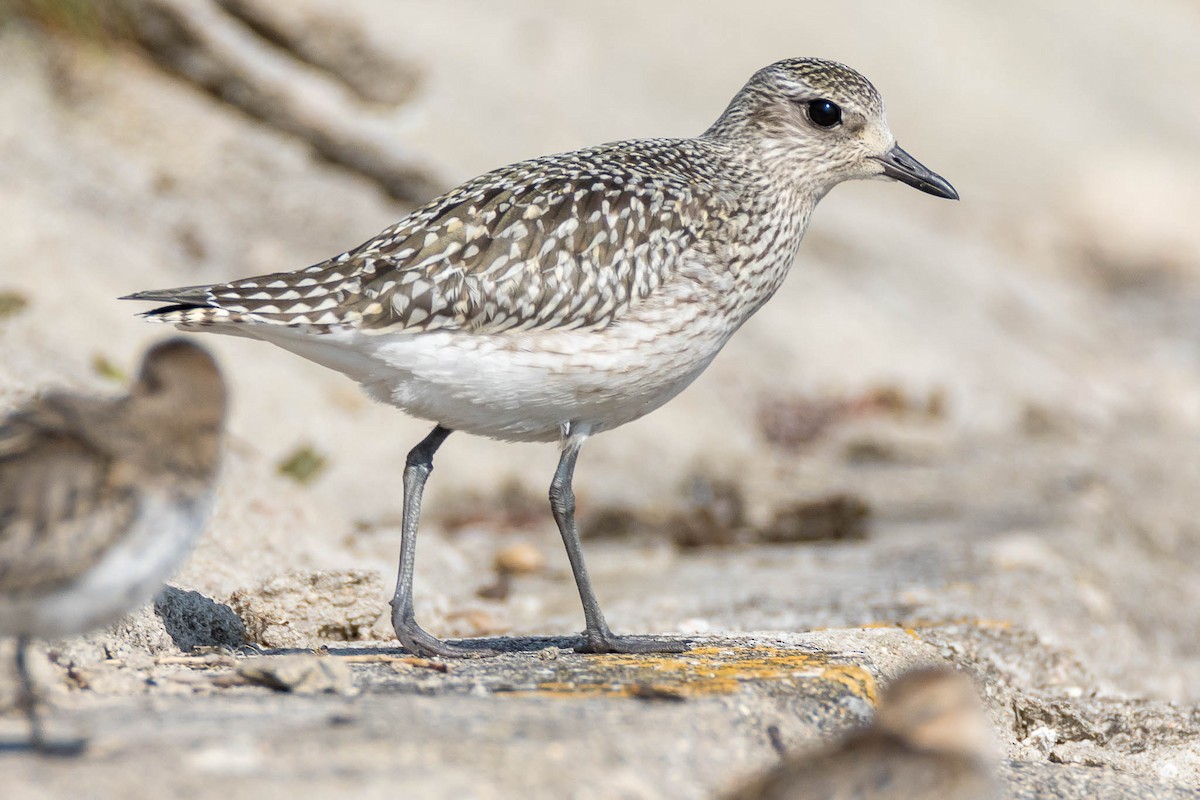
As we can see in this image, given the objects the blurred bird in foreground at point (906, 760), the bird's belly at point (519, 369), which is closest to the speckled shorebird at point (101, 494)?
the bird's belly at point (519, 369)

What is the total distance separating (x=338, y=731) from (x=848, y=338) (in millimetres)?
12554

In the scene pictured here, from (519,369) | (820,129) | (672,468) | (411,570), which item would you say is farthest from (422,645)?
(672,468)

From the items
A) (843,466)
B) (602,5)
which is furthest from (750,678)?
(602,5)

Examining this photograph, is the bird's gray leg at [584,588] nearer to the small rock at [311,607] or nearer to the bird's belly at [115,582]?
the small rock at [311,607]

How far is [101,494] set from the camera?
14.0 ft

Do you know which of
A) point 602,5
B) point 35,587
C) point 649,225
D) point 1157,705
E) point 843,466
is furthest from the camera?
point 602,5

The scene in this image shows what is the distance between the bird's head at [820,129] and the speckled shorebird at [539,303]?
19.2 inches

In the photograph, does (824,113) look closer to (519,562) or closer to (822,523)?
(519,562)

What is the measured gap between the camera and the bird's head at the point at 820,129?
7660 millimetres

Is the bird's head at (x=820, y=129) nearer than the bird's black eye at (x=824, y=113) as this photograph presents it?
Yes

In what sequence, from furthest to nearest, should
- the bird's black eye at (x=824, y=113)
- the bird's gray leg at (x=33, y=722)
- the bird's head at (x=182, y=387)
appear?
the bird's black eye at (x=824, y=113) < the bird's head at (x=182, y=387) < the bird's gray leg at (x=33, y=722)

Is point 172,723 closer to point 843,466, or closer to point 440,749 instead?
point 440,749

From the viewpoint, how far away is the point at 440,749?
4109mm

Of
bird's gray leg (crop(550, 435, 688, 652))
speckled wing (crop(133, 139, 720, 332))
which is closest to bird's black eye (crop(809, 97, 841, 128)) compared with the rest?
speckled wing (crop(133, 139, 720, 332))
